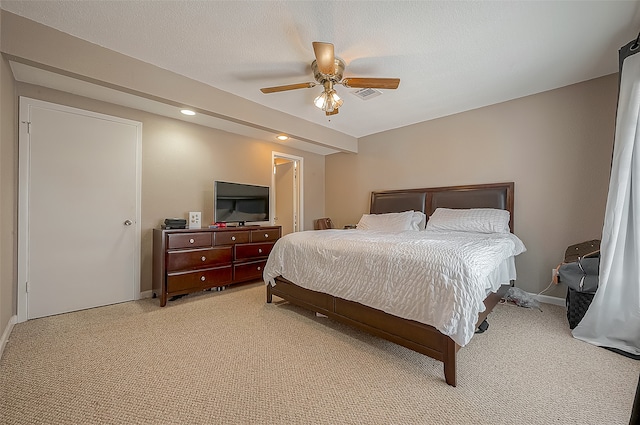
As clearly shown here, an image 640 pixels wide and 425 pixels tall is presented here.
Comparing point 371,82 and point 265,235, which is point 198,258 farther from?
point 371,82

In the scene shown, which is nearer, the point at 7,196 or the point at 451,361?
the point at 451,361

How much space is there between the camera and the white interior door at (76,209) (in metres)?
2.60

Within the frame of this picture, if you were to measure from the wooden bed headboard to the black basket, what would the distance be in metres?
1.07

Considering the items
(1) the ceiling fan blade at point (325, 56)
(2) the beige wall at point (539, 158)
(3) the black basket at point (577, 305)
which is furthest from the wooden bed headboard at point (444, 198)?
(1) the ceiling fan blade at point (325, 56)

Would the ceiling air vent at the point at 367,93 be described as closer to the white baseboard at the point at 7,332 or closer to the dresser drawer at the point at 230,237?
the dresser drawer at the point at 230,237

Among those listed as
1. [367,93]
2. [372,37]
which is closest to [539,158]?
[367,93]

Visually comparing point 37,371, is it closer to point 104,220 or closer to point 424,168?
point 104,220

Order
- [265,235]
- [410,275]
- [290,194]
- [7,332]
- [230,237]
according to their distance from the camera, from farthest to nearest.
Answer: [290,194]
[265,235]
[230,237]
[7,332]
[410,275]

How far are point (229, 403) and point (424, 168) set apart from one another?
3.84 meters

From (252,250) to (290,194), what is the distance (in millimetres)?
1868

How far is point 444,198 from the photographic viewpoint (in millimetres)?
3781

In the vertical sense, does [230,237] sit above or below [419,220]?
below

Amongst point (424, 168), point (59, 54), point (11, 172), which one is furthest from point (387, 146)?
point (11, 172)

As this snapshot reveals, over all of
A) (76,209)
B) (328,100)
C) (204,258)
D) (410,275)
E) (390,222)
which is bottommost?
(204,258)
